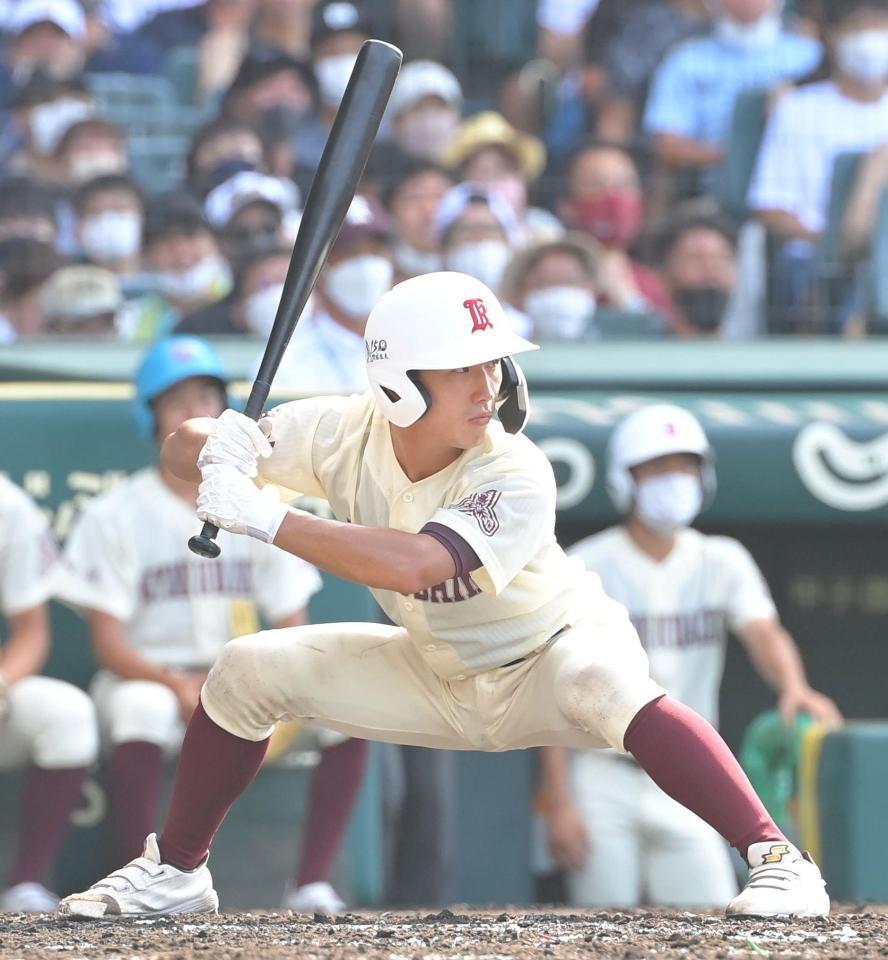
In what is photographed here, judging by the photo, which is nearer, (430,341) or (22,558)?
(430,341)

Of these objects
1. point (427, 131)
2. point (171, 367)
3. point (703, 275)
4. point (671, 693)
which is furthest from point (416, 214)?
point (671, 693)

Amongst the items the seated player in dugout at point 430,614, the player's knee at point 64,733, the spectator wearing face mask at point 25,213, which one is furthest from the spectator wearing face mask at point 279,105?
the seated player in dugout at point 430,614

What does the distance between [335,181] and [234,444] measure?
2.59ft

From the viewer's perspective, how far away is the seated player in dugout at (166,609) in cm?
538

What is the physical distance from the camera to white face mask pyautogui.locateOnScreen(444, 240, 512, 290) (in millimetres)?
7043

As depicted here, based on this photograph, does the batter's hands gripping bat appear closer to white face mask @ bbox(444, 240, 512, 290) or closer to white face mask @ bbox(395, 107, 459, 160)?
white face mask @ bbox(444, 240, 512, 290)

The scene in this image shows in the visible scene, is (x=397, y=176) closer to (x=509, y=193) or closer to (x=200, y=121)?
(x=509, y=193)

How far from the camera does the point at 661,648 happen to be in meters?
6.02

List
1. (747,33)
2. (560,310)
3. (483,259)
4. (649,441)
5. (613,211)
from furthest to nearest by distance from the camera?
1. (747,33)
2. (613,211)
3. (483,259)
4. (560,310)
5. (649,441)

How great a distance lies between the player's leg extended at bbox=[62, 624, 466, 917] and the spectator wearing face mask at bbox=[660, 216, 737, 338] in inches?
135

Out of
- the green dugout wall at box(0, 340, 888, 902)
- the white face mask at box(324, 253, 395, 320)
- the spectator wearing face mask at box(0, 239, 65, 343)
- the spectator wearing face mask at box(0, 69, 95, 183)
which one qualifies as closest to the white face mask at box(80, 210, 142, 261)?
the spectator wearing face mask at box(0, 239, 65, 343)

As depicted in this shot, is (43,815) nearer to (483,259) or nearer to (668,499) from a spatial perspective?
(668,499)

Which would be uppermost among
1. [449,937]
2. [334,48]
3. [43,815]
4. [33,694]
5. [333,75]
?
[334,48]

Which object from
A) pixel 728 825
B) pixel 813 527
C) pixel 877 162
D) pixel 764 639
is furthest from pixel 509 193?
pixel 728 825
